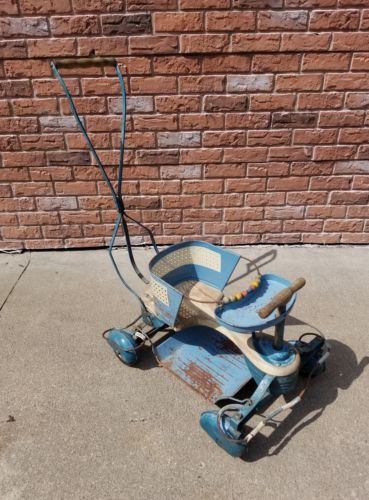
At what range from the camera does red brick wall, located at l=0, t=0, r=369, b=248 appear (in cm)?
289

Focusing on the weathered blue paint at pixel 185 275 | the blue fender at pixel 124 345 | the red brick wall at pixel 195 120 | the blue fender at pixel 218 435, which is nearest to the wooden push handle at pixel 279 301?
the weathered blue paint at pixel 185 275

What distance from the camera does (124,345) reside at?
92.2 inches

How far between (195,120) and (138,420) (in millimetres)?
2155

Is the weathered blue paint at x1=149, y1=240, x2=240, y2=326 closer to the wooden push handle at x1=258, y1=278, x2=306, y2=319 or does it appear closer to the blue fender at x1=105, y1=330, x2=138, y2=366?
the blue fender at x1=105, y1=330, x2=138, y2=366

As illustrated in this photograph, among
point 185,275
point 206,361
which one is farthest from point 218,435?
point 185,275

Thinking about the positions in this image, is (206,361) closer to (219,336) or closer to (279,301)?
(219,336)

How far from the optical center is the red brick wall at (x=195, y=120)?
289cm

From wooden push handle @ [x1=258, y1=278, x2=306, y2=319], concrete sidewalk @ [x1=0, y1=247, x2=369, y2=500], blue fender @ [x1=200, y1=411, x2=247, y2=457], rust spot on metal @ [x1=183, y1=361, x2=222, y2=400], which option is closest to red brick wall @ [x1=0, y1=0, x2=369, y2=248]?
concrete sidewalk @ [x1=0, y1=247, x2=369, y2=500]

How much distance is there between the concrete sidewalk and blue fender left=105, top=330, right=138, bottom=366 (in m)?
0.08

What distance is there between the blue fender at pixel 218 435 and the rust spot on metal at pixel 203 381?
0.18 m

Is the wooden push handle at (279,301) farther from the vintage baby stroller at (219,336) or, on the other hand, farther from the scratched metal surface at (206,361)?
the scratched metal surface at (206,361)

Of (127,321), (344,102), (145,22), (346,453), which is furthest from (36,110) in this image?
(346,453)

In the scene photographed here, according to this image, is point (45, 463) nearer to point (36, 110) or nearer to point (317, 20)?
point (36, 110)

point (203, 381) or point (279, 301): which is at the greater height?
point (279, 301)
